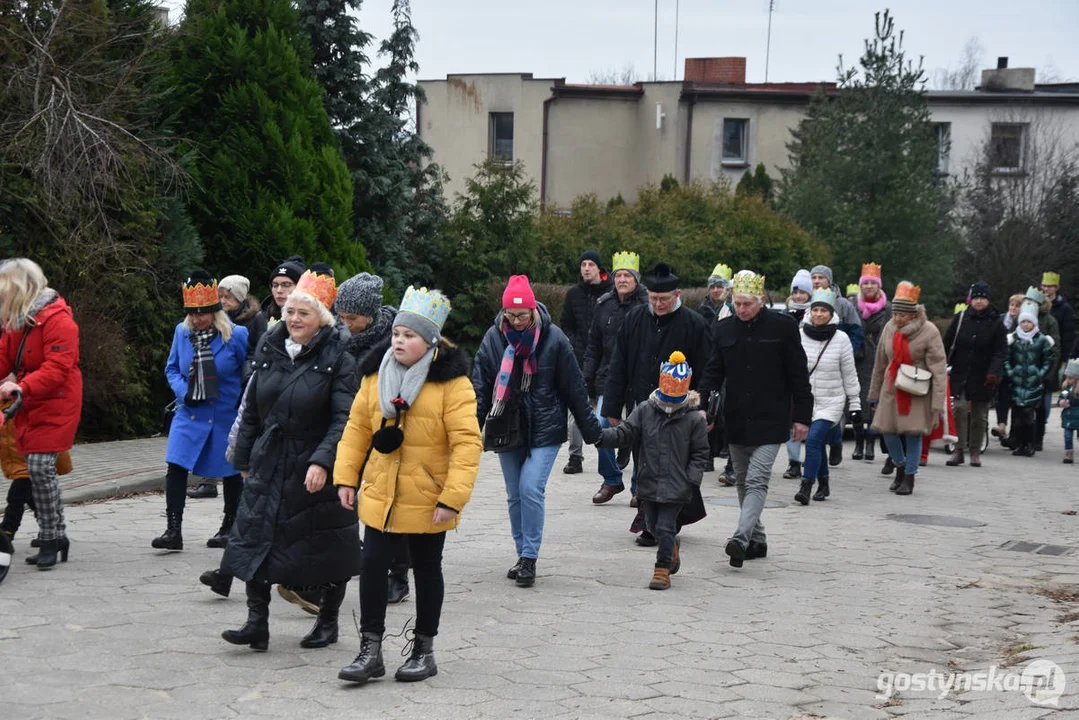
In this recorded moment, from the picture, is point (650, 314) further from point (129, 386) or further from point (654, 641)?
point (129, 386)

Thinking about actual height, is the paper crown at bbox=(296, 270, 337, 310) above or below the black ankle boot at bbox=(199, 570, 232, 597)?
above

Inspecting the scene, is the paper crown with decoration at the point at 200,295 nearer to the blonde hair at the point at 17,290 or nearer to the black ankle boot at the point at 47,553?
the blonde hair at the point at 17,290

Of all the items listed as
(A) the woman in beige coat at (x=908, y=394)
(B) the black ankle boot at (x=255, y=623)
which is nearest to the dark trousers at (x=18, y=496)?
(B) the black ankle boot at (x=255, y=623)

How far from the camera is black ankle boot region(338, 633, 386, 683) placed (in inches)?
244

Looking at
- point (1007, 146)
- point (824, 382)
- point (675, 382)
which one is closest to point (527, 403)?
point (675, 382)

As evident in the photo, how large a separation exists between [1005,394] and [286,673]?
570 inches

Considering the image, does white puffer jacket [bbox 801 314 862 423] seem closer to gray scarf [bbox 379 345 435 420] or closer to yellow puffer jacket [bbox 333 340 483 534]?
yellow puffer jacket [bbox 333 340 483 534]

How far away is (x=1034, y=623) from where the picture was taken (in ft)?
27.0

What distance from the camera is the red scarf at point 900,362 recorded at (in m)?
14.1

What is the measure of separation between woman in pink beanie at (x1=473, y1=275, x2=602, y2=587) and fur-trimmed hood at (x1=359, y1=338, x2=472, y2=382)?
230 centimetres

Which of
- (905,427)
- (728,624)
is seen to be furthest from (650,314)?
(905,427)

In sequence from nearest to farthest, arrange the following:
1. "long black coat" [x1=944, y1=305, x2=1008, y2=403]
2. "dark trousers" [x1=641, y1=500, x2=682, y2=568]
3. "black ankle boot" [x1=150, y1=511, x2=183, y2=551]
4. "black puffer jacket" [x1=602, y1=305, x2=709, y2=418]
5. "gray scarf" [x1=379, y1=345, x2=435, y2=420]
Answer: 1. "gray scarf" [x1=379, y1=345, x2=435, y2=420]
2. "dark trousers" [x1=641, y1=500, x2=682, y2=568]
3. "black ankle boot" [x1=150, y1=511, x2=183, y2=551]
4. "black puffer jacket" [x1=602, y1=305, x2=709, y2=418]
5. "long black coat" [x1=944, y1=305, x2=1008, y2=403]

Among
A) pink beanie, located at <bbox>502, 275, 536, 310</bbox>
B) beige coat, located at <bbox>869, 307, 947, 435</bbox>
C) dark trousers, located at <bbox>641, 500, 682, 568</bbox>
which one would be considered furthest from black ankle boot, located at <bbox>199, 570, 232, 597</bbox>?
beige coat, located at <bbox>869, 307, 947, 435</bbox>

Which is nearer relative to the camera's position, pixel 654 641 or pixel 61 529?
pixel 654 641
